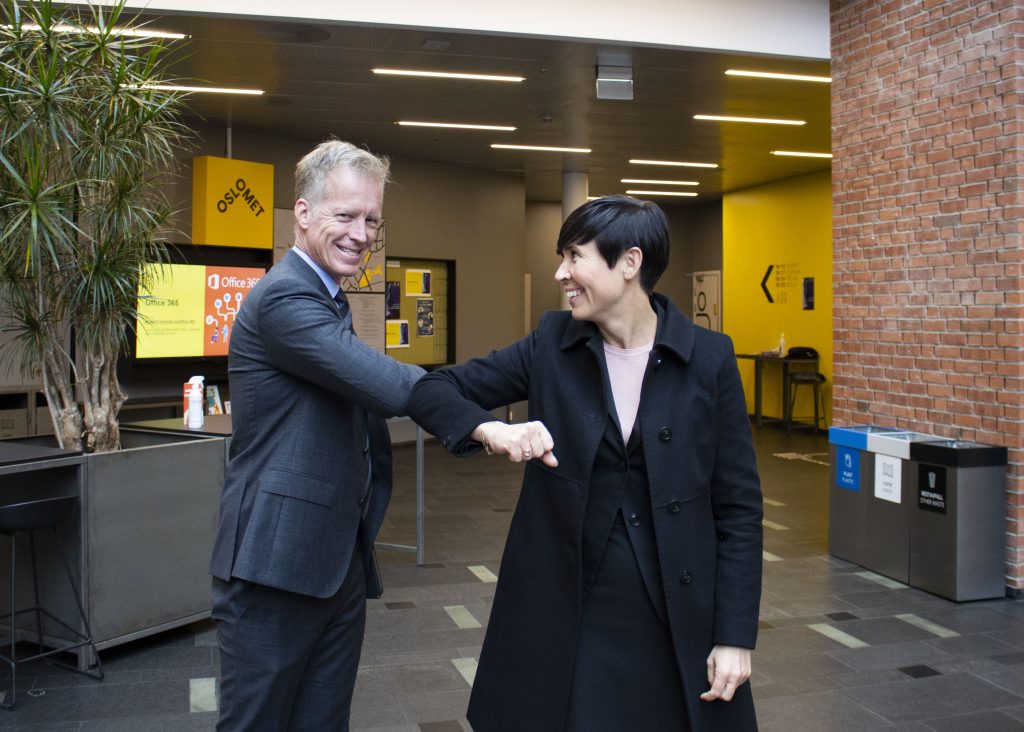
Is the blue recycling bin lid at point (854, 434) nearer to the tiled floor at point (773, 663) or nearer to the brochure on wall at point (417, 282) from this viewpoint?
the tiled floor at point (773, 663)

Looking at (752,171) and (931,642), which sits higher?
(752,171)

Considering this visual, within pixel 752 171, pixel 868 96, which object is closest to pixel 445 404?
pixel 868 96

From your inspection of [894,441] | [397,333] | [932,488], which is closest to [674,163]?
[397,333]

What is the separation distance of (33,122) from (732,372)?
332 centimetres

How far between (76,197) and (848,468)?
4606mm

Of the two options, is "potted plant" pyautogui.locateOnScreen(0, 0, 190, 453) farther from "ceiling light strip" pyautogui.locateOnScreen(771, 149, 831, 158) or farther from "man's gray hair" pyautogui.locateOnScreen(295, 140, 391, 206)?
"ceiling light strip" pyautogui.locateOnScreen(771, 149, 831, 158)

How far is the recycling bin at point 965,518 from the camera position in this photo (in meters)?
5.21

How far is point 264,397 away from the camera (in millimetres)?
1843

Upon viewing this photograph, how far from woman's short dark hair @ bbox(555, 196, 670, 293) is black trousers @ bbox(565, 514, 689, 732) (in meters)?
0.50

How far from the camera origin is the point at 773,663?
4289mm

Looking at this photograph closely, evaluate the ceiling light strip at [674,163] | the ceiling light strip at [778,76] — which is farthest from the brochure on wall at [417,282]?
the ceiling light strip at [778,76]

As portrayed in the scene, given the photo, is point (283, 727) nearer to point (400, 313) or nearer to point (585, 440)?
point (585, 440)

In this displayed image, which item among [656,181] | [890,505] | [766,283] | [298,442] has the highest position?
[656,181]

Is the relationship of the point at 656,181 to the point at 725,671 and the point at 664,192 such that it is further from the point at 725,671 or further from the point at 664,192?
the point at 725,671
